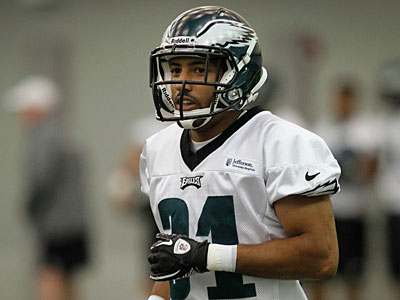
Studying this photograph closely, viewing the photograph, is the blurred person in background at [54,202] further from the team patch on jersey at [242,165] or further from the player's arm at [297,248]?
the player's arm at [297,248]

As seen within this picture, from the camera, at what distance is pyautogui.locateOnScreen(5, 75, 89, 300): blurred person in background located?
712 cm

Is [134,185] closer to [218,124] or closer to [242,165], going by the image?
[218,124]

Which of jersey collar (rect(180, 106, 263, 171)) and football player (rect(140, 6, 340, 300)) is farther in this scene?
jersey collar (rect(180, 106, 263, 171))

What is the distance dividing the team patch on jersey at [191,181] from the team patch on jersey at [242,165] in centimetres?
11

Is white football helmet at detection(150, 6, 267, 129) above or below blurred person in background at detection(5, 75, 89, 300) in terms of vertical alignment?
above

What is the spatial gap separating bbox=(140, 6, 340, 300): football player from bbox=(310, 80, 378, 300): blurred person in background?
433cm

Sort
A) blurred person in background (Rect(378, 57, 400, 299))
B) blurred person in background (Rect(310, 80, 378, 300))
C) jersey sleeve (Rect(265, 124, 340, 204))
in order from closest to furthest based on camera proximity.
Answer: jersey sleeve (Rect(265, 124, 340, 204)) < blurred person in background (Rect(378, 57, 400, 299)) < blurred person in background (Rect(310, 80, 378, 300))

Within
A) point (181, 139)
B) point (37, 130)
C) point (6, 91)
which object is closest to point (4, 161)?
point (6, 91)

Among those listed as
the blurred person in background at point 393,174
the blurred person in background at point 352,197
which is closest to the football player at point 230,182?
the blurred person in background at point 393,174

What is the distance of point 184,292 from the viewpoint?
3.29m

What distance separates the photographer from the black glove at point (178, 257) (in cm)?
308

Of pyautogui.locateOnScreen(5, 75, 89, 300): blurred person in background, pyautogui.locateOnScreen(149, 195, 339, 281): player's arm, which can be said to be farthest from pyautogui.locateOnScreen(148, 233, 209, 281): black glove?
pyautogui.locateOnScreen(5, 75, 89, 300): blurred person in background

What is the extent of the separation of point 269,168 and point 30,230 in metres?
7.64

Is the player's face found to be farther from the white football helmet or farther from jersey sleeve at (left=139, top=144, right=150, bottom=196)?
jersey sleeve at (left=139, top=144, right=150, bottom=196)
